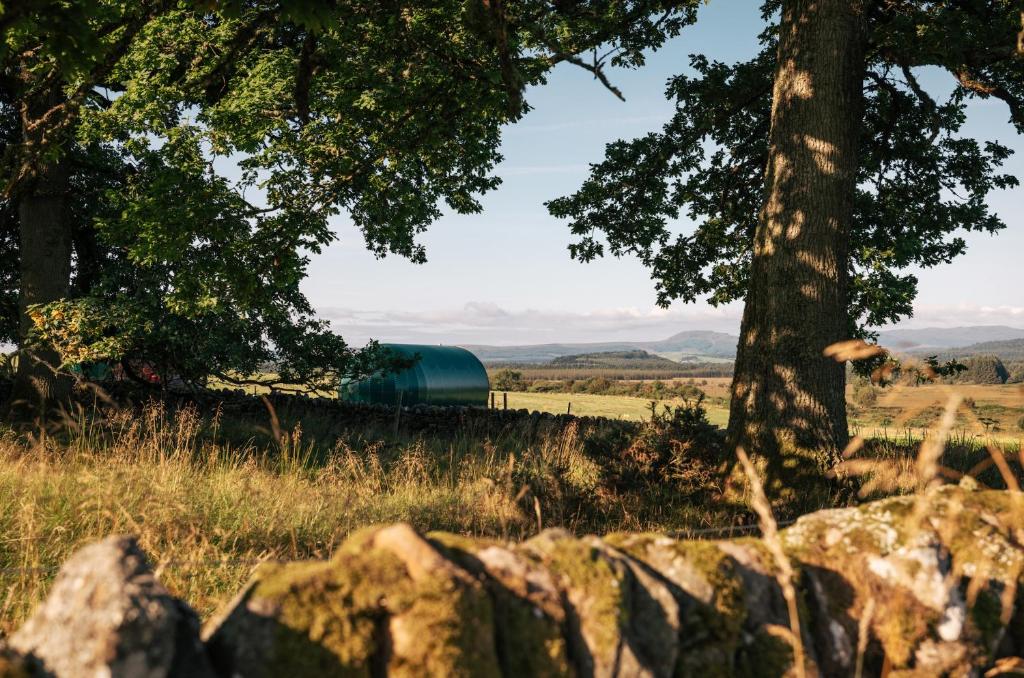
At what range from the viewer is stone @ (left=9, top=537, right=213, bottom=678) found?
176cm

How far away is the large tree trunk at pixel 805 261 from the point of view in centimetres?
858

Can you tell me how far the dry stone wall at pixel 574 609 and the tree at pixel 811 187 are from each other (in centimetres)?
587

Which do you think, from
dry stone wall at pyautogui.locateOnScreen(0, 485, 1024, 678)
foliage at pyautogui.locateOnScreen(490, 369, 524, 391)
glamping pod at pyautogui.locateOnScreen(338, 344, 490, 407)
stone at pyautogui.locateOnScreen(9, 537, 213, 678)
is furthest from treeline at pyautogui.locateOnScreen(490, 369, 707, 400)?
stone at pyautogui.locateOnScreen(9, 537, 213, 678)

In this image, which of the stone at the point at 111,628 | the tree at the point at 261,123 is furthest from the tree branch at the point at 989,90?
the stone at the point at 111,628

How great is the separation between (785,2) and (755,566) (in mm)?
9299

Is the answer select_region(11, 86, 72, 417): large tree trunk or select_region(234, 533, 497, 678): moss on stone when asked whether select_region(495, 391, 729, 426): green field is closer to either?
select_region(11, 86, 72, 417): large tree trunk

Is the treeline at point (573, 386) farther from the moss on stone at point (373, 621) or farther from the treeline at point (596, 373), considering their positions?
the moss on stone at point (373, 621)

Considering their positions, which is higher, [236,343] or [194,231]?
[194,231]

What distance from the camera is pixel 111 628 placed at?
1771mm

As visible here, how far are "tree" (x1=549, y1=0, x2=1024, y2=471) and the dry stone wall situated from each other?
5868mm

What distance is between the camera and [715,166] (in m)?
14.5

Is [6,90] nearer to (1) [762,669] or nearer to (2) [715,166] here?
(2) [715,166]

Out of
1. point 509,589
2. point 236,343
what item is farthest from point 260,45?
point 509,589

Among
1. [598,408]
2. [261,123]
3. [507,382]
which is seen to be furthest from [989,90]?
[507,382]
